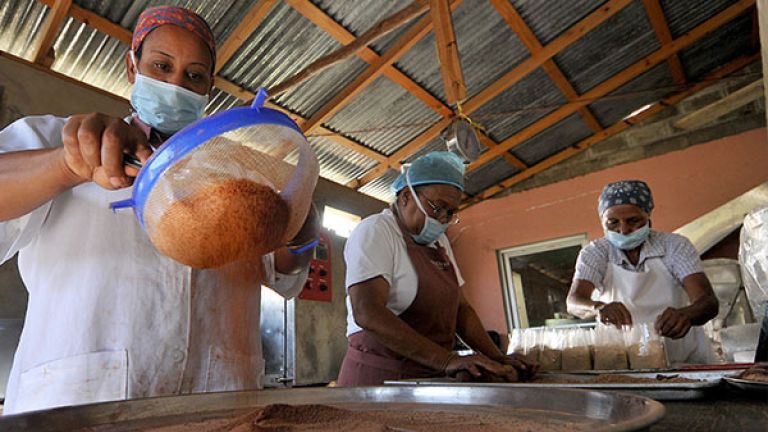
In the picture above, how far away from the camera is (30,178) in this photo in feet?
2.84

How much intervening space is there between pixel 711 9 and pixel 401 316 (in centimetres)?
553

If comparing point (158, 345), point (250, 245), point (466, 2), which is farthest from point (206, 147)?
point (466, 2)

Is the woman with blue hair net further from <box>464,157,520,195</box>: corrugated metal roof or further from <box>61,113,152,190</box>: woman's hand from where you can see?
<box>464,157,520,195</box>: corrugated metal roof

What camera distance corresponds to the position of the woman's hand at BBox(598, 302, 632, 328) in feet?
6.61

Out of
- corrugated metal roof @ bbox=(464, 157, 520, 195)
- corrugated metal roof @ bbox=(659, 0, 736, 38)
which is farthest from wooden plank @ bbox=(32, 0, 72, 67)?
corrugated metal roof @ bbox=(659, 0, 736, 38)

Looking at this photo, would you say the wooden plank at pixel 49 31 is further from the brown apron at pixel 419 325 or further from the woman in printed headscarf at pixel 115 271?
the brown apron at pixel 419 325

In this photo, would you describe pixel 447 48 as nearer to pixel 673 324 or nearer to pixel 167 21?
pixel 673 324

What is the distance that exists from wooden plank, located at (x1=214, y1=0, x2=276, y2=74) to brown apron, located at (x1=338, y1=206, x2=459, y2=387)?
223 cm

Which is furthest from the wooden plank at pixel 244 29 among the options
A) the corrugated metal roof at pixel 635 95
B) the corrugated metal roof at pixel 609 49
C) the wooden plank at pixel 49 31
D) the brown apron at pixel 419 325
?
the corrugated metal roof at pixel 635 95

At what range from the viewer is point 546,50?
503 cm

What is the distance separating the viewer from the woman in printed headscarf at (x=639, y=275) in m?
2.10

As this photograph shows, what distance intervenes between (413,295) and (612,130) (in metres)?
5.98

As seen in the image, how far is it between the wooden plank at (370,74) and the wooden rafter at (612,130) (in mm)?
3370

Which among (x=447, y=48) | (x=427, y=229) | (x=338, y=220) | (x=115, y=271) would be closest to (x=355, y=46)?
(x=447, y=48)
